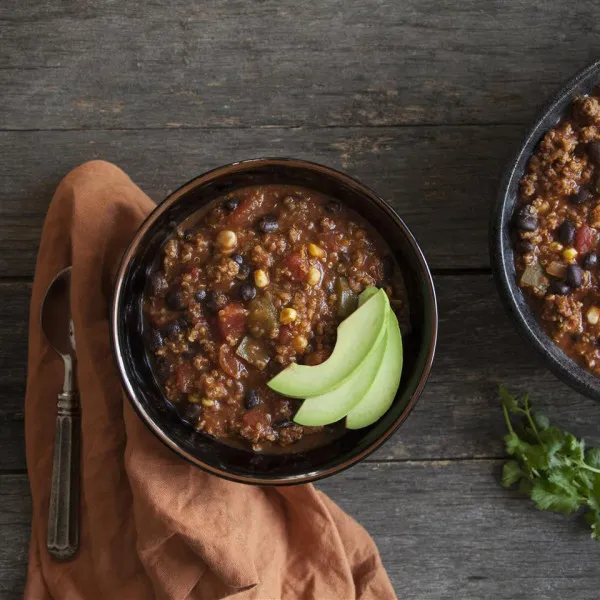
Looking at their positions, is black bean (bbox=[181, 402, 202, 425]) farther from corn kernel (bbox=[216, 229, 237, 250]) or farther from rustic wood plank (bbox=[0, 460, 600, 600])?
rustic wood plank (bbox=[0, 460, 600, 600])

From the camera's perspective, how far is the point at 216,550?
300cm

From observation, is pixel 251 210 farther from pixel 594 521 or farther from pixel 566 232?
pixel 594 521

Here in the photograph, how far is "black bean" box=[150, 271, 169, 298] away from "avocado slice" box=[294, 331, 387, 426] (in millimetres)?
761

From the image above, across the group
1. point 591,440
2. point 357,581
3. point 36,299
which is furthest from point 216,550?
point 591,440

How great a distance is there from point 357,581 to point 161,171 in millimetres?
2194

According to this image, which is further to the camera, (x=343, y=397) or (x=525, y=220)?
(x=525, y=220)

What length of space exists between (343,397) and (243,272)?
A: 2.17ft

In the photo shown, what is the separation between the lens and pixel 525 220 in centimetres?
301

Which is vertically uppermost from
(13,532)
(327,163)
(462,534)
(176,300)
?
(327,163)

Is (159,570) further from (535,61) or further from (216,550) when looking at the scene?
(535,61)

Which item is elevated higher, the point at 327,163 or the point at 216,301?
the point at 327,163

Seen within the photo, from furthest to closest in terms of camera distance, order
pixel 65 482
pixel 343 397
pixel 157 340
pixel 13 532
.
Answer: pixel 13 532
pixel 65 482
pixel 157 340
pixel 343 397

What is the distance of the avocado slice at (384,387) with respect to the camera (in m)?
2.92

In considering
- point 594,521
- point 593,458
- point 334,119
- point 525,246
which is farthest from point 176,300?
point 594,521
